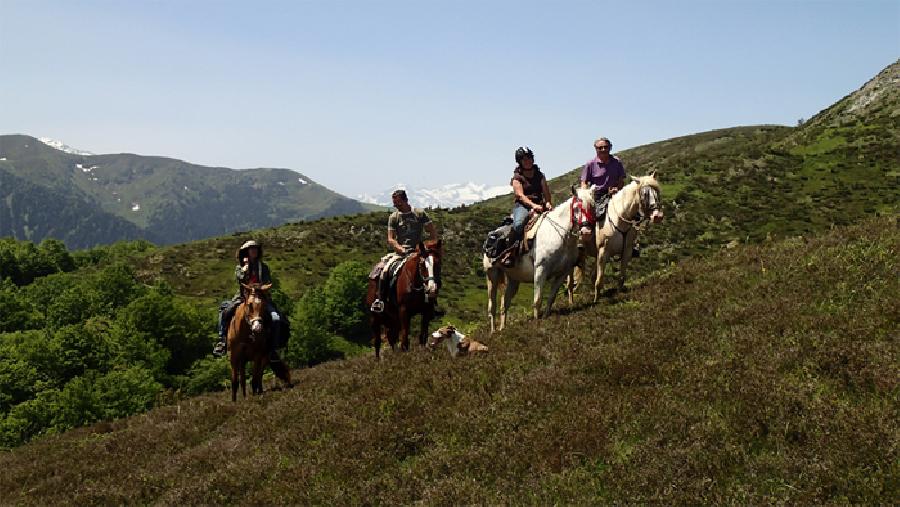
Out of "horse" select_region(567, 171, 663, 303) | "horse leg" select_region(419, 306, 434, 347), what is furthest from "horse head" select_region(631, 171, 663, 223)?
"horse leg" select_region(419, 306, 434, 347)

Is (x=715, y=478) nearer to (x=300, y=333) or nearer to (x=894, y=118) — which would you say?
(x=300, y=333)

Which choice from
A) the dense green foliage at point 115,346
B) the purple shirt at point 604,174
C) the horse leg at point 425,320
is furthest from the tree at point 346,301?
the purple shirt at point 604,174

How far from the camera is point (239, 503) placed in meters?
8.08

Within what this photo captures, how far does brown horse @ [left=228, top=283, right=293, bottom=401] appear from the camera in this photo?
14.1m

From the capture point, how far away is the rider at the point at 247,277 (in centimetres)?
1449

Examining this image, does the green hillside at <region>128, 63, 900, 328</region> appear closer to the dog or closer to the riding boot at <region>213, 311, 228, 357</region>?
the dog

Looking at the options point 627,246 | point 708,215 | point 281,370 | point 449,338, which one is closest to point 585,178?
point 627,246

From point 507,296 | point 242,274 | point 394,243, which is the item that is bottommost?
point 507,296

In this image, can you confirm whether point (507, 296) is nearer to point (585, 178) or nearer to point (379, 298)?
point (379, 298)

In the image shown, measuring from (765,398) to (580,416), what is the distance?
2.35 metres

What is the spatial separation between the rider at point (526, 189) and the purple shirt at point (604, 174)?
1.82 m

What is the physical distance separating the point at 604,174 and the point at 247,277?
10071 mm

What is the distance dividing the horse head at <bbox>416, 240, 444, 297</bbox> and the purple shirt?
485 centimetres

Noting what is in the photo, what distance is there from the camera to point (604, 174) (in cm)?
1542
